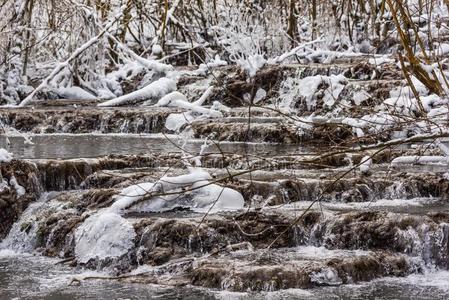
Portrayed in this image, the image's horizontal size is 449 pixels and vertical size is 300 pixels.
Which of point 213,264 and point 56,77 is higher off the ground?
point 56,77

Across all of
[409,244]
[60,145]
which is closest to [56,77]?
[60,145]

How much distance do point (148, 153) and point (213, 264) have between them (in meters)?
4.76

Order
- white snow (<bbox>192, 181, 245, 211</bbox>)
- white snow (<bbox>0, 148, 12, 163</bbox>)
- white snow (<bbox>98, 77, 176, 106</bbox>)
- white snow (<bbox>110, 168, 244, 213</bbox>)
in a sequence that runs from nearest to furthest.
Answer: white snow (<bbox>110, 168, 244, 213</bbox>) < white snow (<bbox>192, 181, 245, 211</bbox>) < white snow (<bbox>0, 148, 12, 163</bbox>) < white snow (<bbox>98, 77, 176, 106</bbox>)

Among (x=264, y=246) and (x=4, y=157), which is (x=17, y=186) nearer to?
(x=4, y=157)

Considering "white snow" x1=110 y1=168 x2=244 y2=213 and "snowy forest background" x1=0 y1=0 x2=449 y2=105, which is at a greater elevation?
"snowy forest background" x1=0 y1=0 x2=449 y2=105

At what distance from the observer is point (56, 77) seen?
18.3 meters

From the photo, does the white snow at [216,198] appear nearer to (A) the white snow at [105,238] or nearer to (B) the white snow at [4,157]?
(A) the white snow at [105,238]

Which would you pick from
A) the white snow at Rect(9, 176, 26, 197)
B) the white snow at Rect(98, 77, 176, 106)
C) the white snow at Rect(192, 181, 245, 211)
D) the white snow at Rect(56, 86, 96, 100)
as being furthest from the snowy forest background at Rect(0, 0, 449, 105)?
the white snow at Rect(192, 181, 245, 211)

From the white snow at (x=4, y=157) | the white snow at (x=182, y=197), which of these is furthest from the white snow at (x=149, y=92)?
the white snow at (x=182, y=197)

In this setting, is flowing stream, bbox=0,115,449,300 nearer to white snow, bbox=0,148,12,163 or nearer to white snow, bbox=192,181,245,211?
white snow, bbox=192,181,245,211

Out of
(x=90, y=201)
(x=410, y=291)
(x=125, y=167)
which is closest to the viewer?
(x=410, y=291)

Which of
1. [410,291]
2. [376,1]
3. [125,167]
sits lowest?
[410,291]

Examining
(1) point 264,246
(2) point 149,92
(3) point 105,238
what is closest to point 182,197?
(3) point 105,238

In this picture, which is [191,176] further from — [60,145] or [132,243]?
[60,145]
